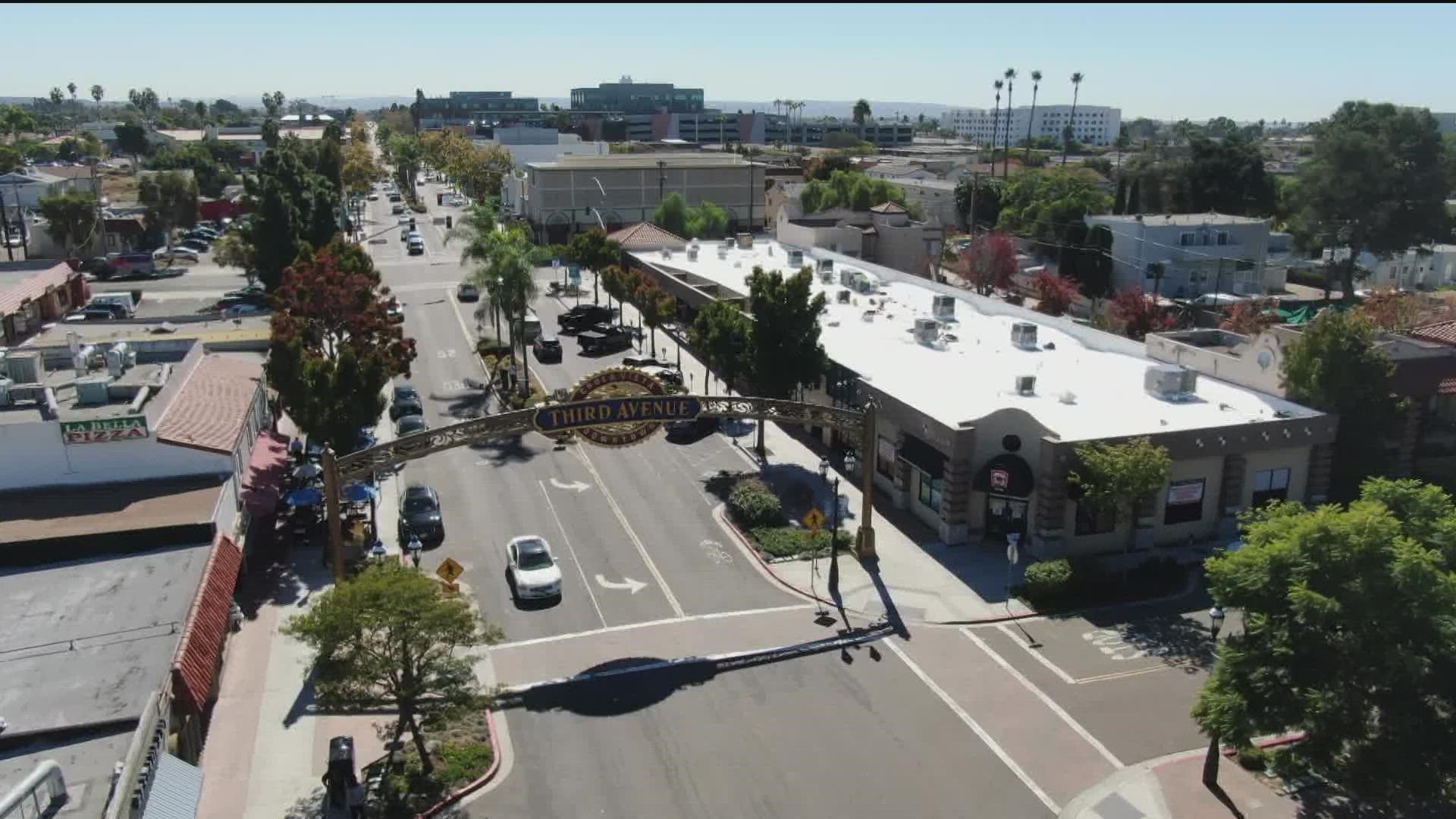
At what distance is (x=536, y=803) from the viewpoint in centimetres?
2250

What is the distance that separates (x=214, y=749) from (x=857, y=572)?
18.9 m

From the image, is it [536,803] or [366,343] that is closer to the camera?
[536,803]

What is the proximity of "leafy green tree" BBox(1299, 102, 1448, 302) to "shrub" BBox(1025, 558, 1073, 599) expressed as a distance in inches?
2886

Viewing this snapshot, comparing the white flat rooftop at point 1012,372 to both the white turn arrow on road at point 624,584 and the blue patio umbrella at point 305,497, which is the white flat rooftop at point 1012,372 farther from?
the blue patio umbrella at point 305,497

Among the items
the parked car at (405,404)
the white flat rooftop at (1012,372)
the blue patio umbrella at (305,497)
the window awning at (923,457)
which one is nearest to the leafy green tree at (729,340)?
the white flat rooftop at (1012,372)

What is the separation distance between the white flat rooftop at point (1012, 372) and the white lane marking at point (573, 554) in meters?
12.9

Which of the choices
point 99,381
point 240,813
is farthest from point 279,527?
point 240,813

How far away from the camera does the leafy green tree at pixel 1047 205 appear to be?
3873 inches

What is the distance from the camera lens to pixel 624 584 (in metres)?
33.6

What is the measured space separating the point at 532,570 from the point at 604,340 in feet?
108

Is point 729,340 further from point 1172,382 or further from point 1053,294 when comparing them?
point 1053,294

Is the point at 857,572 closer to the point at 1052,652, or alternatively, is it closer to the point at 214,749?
the point at 1052,652

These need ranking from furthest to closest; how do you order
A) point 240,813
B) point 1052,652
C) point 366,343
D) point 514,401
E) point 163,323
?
point 163,323 < point 514,401 < point 366,343 < point 1052,652 < point 240,813

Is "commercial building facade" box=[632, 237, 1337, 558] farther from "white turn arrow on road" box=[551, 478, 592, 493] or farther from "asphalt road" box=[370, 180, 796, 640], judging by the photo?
"white turn arrow on road" box=[551, 478, 592, 493]
